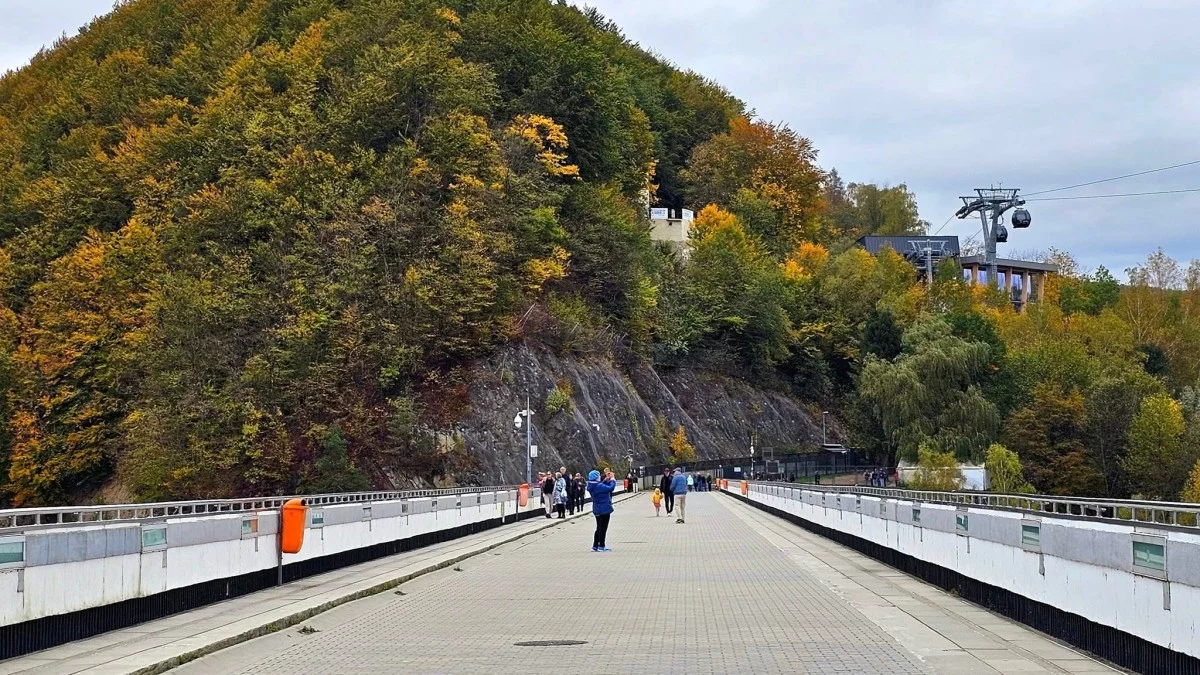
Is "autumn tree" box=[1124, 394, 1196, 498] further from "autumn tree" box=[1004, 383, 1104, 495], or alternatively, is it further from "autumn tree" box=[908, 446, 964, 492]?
"autumn tree" box=[908, 446, 964, 492]

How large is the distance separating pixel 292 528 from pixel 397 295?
2452 inches

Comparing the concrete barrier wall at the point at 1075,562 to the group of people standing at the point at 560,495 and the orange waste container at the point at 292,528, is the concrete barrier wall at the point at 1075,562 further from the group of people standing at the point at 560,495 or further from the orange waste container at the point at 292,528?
the group of people standing at the point at 560,495

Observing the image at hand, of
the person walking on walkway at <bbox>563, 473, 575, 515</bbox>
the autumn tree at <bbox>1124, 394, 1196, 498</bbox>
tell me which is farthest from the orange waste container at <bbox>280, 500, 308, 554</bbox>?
the autumn tree at <bbox>1124, 394, 1196, 498</bbox>

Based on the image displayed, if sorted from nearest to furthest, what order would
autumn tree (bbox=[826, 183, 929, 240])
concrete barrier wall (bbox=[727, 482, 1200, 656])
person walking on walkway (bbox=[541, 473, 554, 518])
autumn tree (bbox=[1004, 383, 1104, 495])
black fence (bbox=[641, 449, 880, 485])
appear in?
concrete barrier wall (bbox=[727, 482, 1200, 656]) < person walking on walkway (bbox=[541, 473, 554, 518]) < autumn tree (bbox=[1004, 383, 1104, 495]) < black fence (bbox=[641, 449, 880, 485]) < autumn tree (bbox=[826, 183, 929, 240])

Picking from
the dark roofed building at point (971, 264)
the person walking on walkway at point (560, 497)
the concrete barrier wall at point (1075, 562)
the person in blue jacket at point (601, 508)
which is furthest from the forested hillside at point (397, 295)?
the concrete barrier wall at point (1075, 562)

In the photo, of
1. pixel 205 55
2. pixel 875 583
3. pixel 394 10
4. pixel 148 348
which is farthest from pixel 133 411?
pixel 875 583

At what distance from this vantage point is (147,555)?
1435cm

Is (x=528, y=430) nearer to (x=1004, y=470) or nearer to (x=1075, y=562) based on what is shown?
(x=1004, y=470)

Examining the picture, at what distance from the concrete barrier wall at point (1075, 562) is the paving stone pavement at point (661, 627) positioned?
0.47 meters

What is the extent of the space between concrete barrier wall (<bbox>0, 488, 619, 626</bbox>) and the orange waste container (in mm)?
155

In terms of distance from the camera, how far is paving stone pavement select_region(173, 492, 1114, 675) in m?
11.4

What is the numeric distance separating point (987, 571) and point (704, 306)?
10669cm

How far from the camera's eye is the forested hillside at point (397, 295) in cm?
7819

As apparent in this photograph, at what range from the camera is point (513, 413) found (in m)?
81.1
